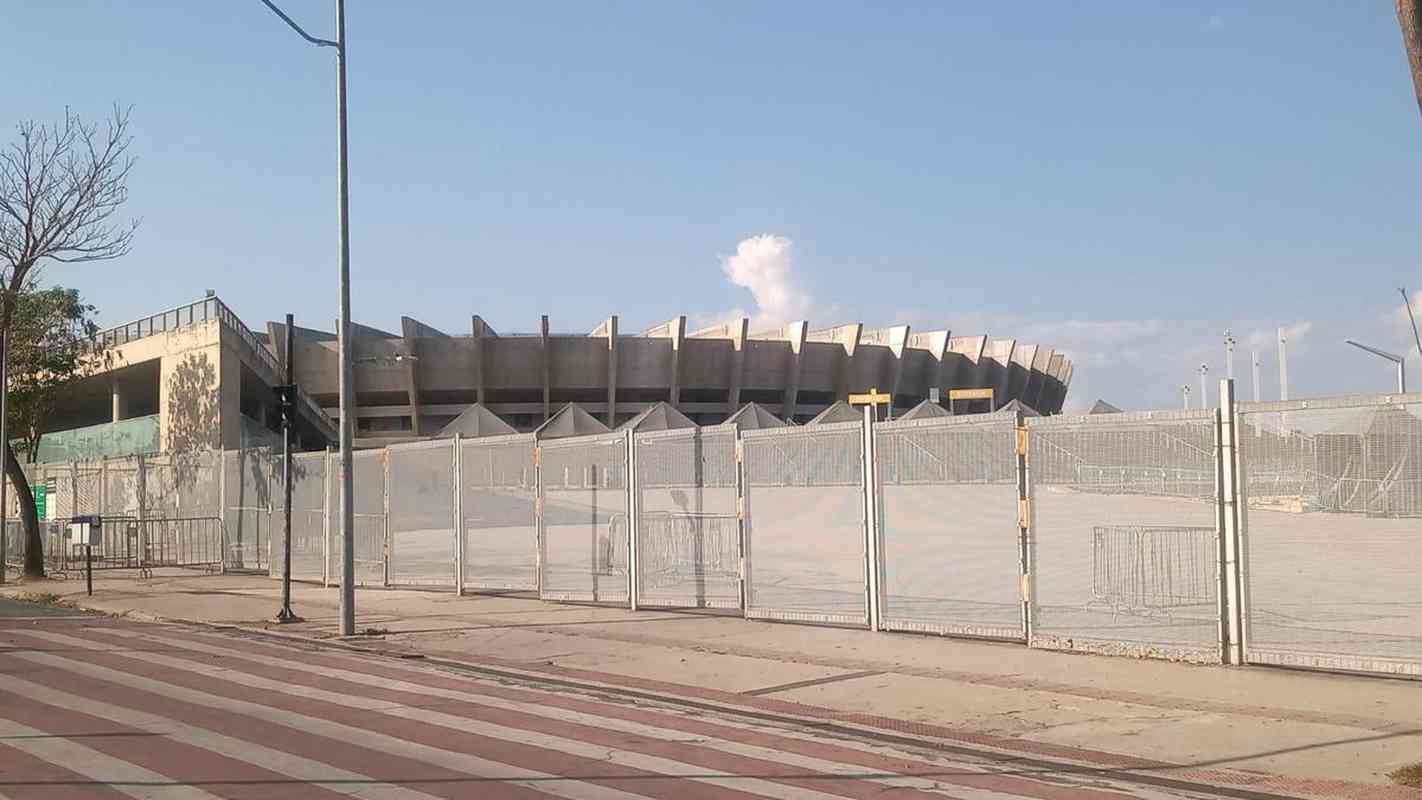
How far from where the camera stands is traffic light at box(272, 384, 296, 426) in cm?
2022

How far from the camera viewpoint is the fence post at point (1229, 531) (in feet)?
40.0

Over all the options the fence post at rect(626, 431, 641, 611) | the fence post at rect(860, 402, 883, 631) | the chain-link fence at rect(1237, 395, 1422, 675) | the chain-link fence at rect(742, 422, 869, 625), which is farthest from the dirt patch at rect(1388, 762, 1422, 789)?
the fence post at rect(626, 431, 641, 611)

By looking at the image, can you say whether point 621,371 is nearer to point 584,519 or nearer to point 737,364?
point 737,364

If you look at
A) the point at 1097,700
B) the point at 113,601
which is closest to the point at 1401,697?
the point at 1097,700

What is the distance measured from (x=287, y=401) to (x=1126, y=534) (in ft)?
44.4

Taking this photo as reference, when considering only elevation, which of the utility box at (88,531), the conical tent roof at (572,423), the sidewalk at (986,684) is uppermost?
the conical tent roof at (572,423)

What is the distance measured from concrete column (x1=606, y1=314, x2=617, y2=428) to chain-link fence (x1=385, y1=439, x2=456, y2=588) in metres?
54.6

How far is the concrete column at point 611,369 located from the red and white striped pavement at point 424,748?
65.5m

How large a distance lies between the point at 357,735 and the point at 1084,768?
18.8ft

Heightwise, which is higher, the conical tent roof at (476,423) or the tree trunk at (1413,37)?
the tree trunk at (1413,37)

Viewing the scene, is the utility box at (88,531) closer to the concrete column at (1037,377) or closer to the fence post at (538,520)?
the fence post at (538,520)

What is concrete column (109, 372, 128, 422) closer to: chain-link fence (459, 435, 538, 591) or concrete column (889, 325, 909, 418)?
chain-link fence (459, 435, 538, 591)

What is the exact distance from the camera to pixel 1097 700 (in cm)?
1112

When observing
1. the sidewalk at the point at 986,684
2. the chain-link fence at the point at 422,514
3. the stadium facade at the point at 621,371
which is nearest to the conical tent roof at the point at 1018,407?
the sidewalk at the point at 986,684
